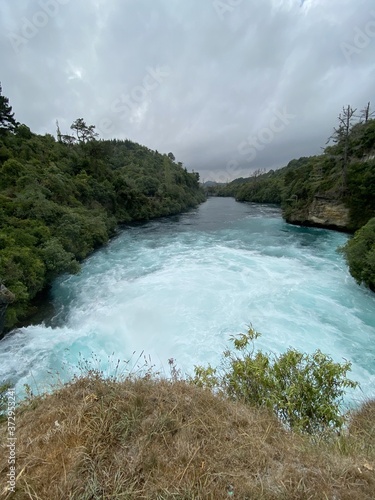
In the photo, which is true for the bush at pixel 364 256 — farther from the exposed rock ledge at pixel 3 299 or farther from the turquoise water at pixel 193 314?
the exposed rock ledge at pixel 3 299

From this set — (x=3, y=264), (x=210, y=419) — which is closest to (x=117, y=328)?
(x=3, y=264)

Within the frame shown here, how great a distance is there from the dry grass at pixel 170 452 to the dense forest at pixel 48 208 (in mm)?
7049

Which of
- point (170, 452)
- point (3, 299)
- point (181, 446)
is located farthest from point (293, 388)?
point (3, 299)

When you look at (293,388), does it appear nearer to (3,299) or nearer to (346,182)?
(3,299)

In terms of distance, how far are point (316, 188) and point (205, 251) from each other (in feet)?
60.0

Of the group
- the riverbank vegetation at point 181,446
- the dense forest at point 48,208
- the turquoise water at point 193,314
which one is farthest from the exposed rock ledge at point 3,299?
the riverbank vegetation at point 181,446

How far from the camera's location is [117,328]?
28.8 ft

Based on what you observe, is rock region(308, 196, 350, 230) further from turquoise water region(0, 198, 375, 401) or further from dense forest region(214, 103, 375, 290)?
turquoise water region(0, 198, 375, 401)

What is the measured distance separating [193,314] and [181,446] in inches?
292

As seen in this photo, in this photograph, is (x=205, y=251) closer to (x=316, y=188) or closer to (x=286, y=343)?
(x=286, y=343)

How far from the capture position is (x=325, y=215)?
25312mm

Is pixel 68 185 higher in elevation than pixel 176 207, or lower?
higher

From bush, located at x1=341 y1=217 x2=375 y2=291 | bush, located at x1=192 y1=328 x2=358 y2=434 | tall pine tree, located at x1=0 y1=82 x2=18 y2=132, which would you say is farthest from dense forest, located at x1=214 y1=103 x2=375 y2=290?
tall pine tree, located at x1=0 y1=82 x2=18 y2=132

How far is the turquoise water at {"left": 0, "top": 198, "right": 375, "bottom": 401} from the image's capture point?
23.8 ft
